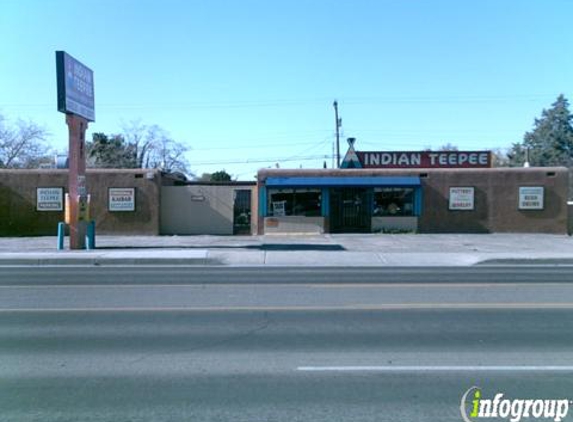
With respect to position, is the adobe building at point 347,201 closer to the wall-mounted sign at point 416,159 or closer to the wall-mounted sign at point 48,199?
the wall-mounted sign at point 48,199

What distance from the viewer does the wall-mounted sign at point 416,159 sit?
3069 centimetres

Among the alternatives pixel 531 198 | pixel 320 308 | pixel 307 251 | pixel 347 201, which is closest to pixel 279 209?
pixel 347 201

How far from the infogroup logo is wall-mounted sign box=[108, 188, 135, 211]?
997 inches

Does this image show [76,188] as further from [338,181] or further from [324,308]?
[324,308]

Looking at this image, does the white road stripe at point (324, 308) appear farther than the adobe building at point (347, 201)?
No

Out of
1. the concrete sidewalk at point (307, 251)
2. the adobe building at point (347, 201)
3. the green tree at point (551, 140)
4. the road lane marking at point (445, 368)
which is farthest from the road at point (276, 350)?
the green tree at point (551, 140)

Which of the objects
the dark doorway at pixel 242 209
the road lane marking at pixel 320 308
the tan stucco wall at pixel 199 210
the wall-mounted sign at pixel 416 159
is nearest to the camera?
the road lane marking at pixel 320 308

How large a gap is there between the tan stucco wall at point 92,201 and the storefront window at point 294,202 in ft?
18.7

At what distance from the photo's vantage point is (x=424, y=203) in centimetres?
2934

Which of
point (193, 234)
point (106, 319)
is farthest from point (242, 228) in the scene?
point (106, 319)

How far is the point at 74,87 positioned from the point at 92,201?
8652mm

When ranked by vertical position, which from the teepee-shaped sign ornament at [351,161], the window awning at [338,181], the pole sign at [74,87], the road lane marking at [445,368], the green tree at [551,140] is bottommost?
the road lane marking at [445,368]

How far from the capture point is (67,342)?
7.66 meters

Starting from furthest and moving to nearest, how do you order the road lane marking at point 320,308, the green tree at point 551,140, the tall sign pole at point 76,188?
the green tree at point 551,140 < the tall sign pole at point 76,188 < the road lane marking at point 320,308
